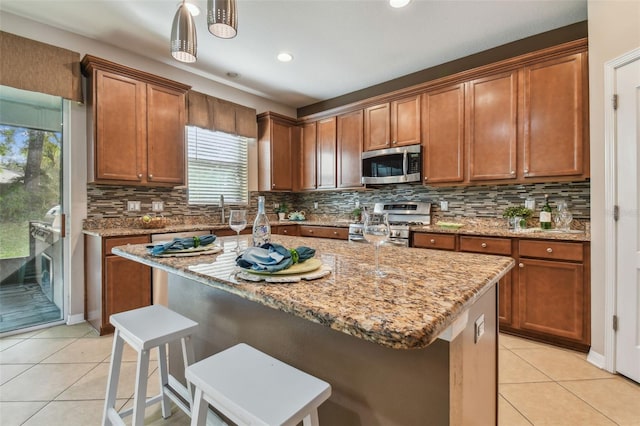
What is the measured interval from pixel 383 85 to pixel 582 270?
3.07m

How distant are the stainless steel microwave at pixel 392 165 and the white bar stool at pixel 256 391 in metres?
2.92

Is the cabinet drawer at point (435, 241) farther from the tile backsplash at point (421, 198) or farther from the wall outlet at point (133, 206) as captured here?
the wall outlet at point (133, 206)

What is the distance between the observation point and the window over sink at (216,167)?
380cm

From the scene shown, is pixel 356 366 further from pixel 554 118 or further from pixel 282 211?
pixel 282 211

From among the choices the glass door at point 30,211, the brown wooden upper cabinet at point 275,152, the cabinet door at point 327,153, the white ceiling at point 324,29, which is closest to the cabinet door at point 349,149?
the cabinet door at point 327,153

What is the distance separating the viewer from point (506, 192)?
311 cm

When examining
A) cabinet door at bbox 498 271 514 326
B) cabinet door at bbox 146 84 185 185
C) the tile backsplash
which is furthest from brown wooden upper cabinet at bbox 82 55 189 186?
cabinet door at bbox 498 271 514 326

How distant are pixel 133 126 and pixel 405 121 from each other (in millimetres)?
2972

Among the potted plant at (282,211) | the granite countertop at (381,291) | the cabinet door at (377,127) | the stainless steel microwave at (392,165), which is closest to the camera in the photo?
the granite countertop at (381,291)

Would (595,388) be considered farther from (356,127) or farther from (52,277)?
(52,277)

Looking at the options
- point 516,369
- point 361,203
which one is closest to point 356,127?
point 361,203

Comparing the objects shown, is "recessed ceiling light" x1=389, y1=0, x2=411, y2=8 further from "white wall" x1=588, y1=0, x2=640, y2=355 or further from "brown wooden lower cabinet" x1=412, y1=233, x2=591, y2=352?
"brown wooden lower cabinet" x1=412, y1=233, x2=591, y2=352

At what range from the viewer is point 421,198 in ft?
12.2

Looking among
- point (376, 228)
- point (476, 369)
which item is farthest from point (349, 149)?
point (476, 369)
